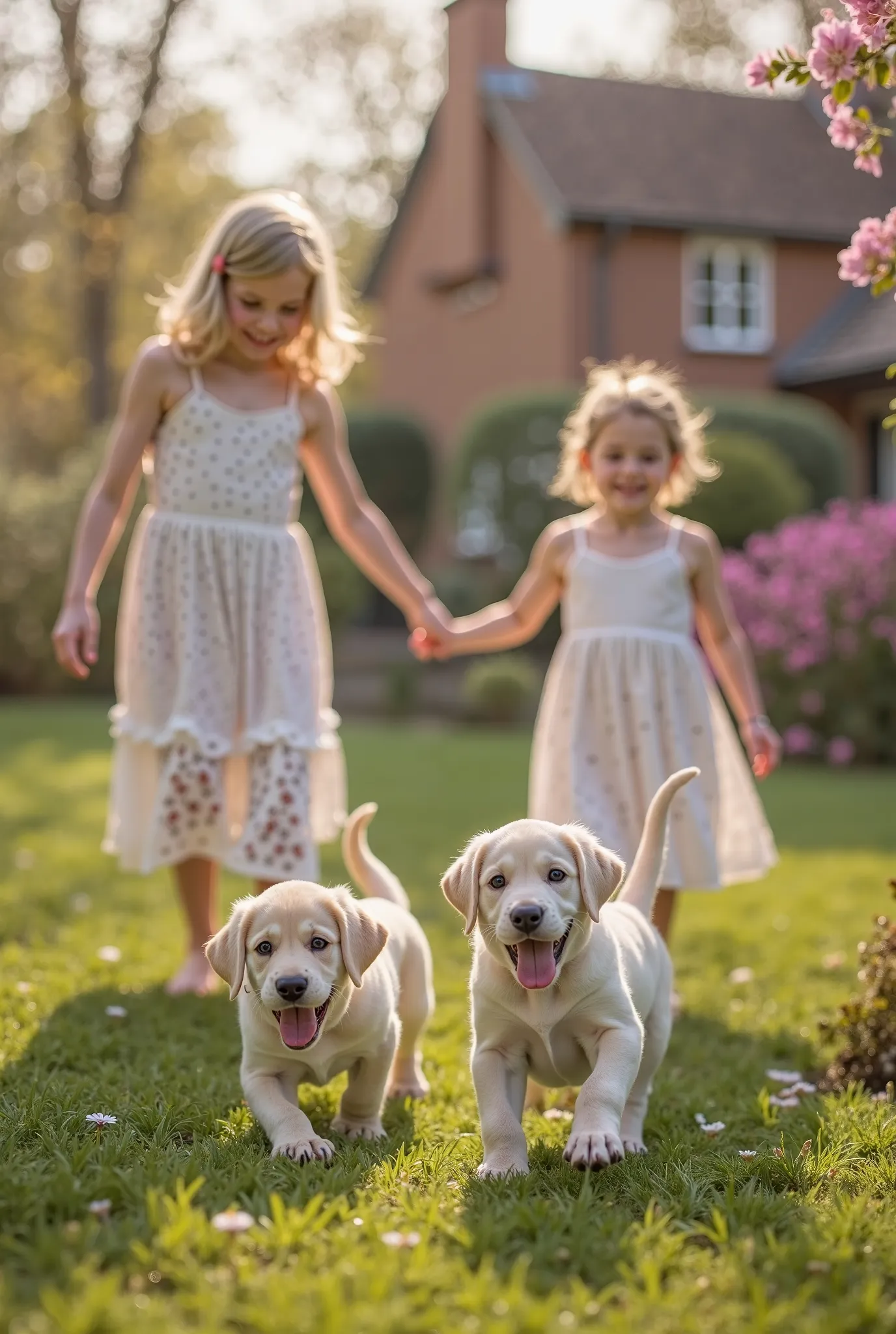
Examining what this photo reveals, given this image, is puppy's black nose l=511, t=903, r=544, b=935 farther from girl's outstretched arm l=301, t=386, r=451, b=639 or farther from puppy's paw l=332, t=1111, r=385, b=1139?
girl's outstretched arm l=301, t=386, r=451, b=639

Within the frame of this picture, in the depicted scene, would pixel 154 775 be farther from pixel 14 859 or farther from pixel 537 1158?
pixel 14 859

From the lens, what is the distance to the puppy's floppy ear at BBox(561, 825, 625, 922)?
9.92 ft

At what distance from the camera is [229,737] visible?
4.71 meters

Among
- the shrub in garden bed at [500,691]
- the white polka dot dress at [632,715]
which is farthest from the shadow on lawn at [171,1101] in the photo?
the shrub in garden bed at [500,691]

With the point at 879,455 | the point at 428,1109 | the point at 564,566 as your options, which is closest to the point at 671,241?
the point at 879,455

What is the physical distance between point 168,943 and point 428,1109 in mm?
2357

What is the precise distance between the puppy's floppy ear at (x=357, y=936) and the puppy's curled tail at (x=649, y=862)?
0.77 m

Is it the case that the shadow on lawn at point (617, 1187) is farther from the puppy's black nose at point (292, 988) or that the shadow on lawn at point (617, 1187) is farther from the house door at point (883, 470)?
the house door at point (883, 470)

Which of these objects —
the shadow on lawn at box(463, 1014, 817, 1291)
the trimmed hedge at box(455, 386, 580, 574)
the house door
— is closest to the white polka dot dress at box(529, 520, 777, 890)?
the shadow on lawn at box(463, 1014, 817, 1291)

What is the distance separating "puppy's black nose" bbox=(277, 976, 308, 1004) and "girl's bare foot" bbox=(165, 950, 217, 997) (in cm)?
175

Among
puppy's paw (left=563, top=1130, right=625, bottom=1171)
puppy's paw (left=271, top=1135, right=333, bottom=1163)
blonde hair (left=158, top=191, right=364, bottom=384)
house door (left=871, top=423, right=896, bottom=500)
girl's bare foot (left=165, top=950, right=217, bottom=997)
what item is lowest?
girl's bare foot (left=165, top=950, right=217, bottom=997)

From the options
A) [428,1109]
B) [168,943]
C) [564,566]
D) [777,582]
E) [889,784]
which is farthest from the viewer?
[777,582]

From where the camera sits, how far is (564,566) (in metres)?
4.97

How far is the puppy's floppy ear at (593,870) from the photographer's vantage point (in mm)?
3023
